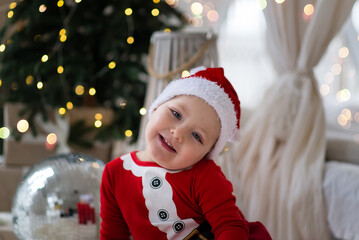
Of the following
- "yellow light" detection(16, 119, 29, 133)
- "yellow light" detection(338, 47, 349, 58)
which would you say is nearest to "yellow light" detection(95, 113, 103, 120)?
"yellow light" detection(16, 119, 29, 133)

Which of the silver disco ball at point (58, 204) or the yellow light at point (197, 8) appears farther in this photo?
the yellow light at point (197, 8)

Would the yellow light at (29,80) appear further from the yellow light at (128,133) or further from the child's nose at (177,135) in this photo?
the child's nose at (177,135)

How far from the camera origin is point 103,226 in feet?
3.50

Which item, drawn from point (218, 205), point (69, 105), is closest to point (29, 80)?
point (69, 105)

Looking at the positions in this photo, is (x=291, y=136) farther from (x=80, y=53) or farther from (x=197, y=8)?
(x=197, y=8)

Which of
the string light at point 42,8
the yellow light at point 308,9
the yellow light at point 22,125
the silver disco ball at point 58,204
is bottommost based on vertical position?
the yellow light at point 22,125

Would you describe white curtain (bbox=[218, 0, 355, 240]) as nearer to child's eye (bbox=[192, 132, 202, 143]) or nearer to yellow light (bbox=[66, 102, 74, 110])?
child's eye (bbox=[192, 132, 202, 143])

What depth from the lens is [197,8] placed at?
288cm

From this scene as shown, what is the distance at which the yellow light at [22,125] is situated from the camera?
82.3 inches

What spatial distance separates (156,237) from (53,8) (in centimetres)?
151

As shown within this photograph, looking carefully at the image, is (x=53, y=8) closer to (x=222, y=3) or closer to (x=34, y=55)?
(x=34, y=55)

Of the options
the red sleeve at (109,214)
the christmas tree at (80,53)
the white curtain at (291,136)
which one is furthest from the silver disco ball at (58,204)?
the christmas tree at (80,53)

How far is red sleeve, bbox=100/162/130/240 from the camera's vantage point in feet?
3.43

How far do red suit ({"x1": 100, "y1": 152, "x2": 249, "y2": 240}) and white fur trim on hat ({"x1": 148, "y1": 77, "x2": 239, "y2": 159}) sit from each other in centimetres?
8
